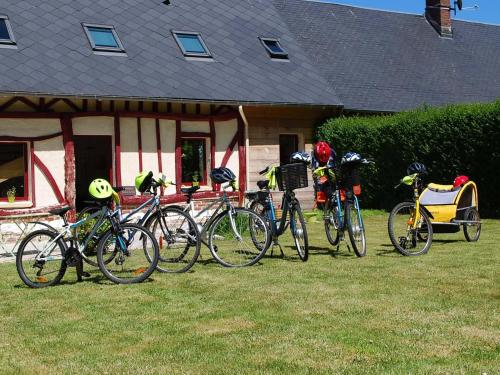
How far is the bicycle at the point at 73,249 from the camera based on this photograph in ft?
23.1

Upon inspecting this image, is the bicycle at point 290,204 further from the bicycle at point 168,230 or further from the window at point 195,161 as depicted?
the window at point 195,161

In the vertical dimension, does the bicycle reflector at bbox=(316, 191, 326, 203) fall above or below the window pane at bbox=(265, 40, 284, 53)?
below

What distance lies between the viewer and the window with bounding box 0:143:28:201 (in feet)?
46.0

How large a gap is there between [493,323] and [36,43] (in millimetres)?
12501

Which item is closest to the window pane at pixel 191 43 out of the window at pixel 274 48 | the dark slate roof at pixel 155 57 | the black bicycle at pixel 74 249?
the dark slate roof at pixel 155 57

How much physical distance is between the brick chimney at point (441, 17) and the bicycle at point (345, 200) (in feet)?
56.2

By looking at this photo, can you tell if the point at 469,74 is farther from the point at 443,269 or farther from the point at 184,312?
the point at 184,312

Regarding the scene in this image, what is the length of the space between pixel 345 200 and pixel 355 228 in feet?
1.38

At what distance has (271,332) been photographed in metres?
4.91

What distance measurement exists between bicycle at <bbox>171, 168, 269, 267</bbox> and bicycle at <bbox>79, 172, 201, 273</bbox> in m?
0.19

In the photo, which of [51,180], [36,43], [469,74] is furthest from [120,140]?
[469,74]

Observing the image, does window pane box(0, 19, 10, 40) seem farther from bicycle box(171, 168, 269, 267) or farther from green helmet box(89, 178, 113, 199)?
green helmet box(89, 178, 113, 199)

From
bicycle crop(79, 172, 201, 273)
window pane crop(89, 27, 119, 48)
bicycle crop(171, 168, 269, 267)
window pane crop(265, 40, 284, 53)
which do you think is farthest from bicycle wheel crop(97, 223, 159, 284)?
window pane crop(265, 40, 284, 53)

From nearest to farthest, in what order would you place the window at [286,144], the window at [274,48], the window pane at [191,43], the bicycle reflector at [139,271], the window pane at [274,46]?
the bicycle reflector at [139,271]
the window pane at [191,43]
the window at [286,144]
the window at [274,48]
the window pane at [274,46]
